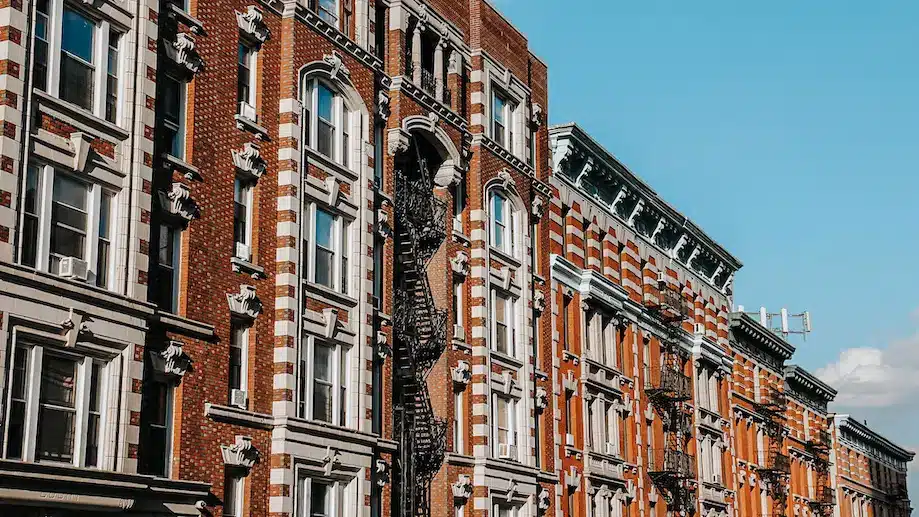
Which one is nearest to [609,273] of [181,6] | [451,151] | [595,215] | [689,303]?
[595,215]

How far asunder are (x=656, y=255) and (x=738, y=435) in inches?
601

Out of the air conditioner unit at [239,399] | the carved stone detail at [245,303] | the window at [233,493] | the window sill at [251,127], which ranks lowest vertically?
the window at [233,493]

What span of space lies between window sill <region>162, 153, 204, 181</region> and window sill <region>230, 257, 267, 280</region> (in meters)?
2.27

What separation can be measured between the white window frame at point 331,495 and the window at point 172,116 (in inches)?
336

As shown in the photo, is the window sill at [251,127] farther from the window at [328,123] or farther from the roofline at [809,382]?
the roofline at [809,382]

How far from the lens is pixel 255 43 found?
109 feet

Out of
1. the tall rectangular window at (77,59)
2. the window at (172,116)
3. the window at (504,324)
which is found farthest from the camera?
the window at (504,324)

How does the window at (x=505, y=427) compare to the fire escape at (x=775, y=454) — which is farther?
the fire escape at (x=775, y=454)

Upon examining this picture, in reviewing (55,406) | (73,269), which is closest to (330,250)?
(73,269)

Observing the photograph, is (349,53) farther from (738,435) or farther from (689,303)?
(738,435)

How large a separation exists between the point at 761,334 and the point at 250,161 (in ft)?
176

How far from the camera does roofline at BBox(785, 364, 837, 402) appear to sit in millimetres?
87438

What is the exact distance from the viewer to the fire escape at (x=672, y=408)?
5694 cm

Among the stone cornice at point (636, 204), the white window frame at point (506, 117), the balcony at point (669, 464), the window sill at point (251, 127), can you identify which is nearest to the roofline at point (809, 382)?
the stone cornice at point (636, 204)
